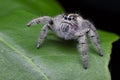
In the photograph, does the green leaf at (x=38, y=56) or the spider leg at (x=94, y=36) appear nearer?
the green leaf at (x=38, y=56)

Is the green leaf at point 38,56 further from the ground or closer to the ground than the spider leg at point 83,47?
further from the ground

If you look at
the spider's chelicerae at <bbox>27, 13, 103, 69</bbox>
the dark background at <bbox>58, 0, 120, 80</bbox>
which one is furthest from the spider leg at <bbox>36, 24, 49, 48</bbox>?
the dark background at <bbox>58, 0, 120, 80</bbox>

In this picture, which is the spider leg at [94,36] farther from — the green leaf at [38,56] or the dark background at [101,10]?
the dark background at [101,10]

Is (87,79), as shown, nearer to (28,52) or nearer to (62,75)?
(62,75)

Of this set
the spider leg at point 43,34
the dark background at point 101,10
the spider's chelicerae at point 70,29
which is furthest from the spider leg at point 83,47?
the dark background at point 101,10

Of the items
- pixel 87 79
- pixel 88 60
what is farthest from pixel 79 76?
pixel 88 60

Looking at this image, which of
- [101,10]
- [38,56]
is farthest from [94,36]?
[101,10]

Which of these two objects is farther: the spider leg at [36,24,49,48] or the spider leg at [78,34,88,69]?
the spider leg at [36,24,49,48]

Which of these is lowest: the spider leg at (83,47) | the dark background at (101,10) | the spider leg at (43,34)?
the dark background at (101,10)

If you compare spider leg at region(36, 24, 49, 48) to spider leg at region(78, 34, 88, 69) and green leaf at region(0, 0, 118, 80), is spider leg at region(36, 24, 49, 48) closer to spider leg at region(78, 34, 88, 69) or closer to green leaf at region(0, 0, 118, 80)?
green leaf at region(0, 0, 118, 80)
